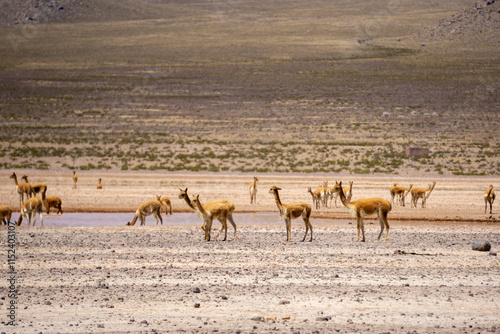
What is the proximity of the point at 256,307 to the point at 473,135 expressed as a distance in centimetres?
4038

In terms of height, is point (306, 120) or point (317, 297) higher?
point (306, 120)

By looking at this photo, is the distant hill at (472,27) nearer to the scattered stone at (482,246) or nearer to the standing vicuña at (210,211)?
the scattered stone at (482,246)

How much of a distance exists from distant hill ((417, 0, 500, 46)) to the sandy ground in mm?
70823

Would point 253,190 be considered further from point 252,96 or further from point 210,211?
point 252,96

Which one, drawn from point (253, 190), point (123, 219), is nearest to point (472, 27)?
point (253, 190)

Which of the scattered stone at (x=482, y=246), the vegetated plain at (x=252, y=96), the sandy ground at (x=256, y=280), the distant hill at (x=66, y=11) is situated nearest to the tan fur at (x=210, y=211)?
the sandy ground at (x=256, y=280)

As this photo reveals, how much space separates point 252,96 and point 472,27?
134ft

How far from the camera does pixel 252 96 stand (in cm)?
6038

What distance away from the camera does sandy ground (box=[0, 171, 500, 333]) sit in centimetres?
862

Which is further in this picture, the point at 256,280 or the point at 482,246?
the point at 482,246

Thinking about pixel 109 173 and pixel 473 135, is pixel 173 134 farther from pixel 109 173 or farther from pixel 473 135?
pixel 473 135

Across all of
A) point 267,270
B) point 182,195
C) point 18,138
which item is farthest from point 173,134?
point 267,270

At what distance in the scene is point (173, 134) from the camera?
46562 mm

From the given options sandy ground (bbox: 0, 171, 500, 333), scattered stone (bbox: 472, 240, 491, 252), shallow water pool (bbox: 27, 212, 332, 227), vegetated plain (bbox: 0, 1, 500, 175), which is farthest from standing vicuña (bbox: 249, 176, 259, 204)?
vegetated plain (bbox: 0, 1, 500, 175)
